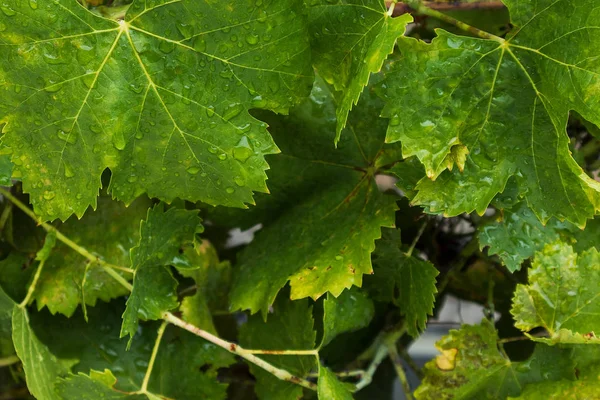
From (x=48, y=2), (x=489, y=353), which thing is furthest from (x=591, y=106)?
(x=48, y=2)

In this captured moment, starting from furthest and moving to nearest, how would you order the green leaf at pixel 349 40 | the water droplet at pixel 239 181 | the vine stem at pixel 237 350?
the vine stem at pixel 237 350
the water droplet at pixel 239 181
the green leaf at pixel 349 40

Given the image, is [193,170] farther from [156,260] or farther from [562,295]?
[562,295]

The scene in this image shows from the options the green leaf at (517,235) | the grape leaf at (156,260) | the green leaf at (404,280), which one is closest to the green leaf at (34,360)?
the grape leaf at (156,260)

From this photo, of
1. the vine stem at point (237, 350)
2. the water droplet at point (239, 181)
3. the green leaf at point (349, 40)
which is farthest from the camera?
the vine stem at point (237, 350)

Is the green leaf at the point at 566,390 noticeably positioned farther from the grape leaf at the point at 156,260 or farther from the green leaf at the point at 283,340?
the grape leaf at the point at 156,260

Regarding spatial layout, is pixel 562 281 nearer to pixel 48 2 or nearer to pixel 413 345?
pixel 413 345

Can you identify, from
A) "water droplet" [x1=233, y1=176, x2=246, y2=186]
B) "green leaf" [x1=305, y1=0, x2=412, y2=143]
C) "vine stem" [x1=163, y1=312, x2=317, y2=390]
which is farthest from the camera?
"vine stem" [x1=163, y1=312, x2=317, y2=390]

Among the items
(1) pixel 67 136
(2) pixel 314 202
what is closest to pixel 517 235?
(2) pixel 314 202

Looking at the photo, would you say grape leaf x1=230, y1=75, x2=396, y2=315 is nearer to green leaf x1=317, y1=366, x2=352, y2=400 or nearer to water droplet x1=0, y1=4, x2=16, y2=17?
green leaf x1=317, y1=366, x2=352, y2=400

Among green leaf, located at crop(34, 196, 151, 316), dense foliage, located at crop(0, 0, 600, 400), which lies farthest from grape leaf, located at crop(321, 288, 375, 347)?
green leaf, located at crop(34, 196, 151, 316)
